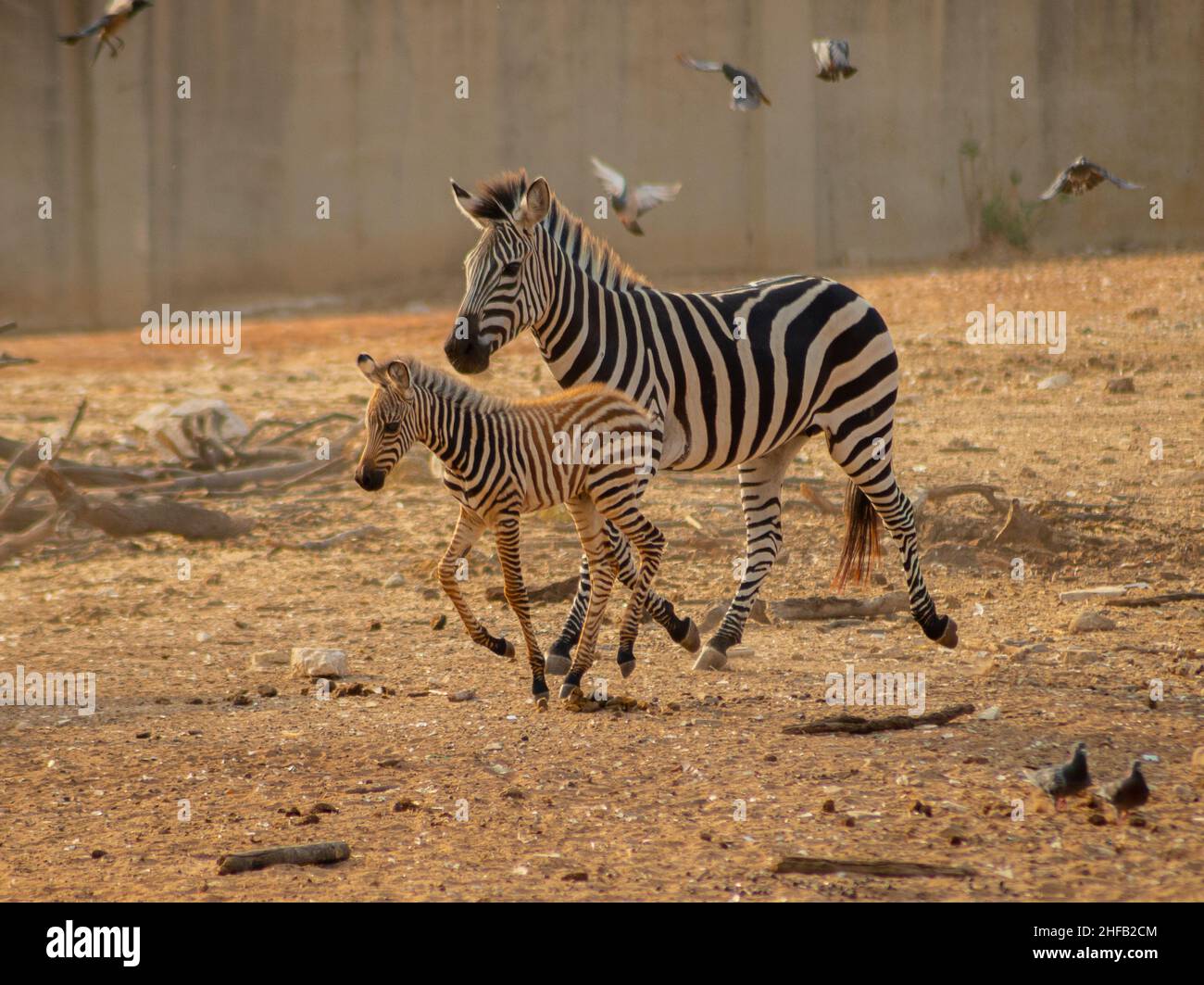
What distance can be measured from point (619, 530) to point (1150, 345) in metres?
8.40

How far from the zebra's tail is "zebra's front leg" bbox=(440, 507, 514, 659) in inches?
78.4

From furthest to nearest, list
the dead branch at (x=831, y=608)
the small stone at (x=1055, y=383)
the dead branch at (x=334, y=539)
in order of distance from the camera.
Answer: the small stone at (x=1055, y=383) < the dead branch at (x=334, y=539) < the dead branch at (x=831, y=608)

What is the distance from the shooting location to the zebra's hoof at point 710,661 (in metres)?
6.80

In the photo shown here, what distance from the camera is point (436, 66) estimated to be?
18.9 m

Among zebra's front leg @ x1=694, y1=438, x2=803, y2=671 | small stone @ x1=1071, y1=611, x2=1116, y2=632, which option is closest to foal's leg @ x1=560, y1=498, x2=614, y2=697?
zebra's front leg @ x1=694, y1=438, x2=803, y2=671

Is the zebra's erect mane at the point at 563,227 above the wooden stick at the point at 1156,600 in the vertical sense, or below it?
above

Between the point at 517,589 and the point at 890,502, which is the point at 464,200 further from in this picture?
the point at 890,502

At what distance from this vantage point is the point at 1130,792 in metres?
4.63

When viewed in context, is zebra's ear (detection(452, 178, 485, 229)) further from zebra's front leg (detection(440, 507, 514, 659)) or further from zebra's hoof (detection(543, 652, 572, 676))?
zebra's hoof (detection(543, 652, 572, 676))

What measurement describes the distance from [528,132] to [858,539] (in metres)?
12.3

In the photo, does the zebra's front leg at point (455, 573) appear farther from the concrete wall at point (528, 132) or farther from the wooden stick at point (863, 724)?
the concrete wall at point (528, 132)

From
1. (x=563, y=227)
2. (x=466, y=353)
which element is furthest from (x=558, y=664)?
(x=563, y=227)

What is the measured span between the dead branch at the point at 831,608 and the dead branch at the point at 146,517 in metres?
3.76

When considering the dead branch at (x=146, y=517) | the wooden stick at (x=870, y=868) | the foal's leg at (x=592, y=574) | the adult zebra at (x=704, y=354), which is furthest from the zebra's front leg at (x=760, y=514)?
the dead branch at (x=146, y=517)
